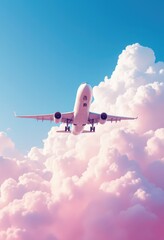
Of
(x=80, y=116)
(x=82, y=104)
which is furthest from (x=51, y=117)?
(x=82, y=104)

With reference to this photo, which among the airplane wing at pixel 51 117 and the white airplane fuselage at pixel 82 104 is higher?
the airplane wing at pixel 51 117

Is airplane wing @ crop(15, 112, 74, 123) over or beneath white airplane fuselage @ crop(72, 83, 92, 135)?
over

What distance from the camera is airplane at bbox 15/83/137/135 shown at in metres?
80.2

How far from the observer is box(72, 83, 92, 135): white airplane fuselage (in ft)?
262

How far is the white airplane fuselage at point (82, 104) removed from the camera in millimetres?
79812

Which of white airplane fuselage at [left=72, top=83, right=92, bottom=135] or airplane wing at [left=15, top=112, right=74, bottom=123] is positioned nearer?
white airplane fuselage at [left=72, top=83, right=92, bottom=135]

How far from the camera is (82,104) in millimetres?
81750

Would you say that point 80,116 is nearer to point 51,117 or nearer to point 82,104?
point 82,104

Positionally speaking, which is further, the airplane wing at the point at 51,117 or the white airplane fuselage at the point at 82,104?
the airplane wing at the point at 51,117

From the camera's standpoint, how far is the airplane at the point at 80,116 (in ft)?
263

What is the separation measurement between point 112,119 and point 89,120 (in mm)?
9999

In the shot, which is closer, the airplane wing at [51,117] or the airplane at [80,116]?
the airplane at [80,116]

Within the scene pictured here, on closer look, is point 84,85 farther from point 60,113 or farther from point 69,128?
point 69,128

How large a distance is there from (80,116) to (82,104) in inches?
190
